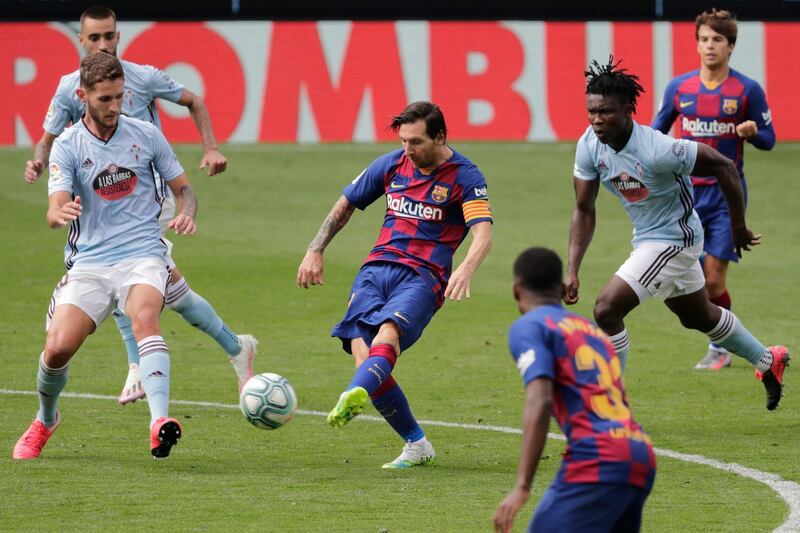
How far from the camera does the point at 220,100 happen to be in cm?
2438

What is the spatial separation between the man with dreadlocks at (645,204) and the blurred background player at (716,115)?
2243mm

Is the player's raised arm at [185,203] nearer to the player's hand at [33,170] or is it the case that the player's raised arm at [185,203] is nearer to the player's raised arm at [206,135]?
the player's raised arm at [206,135]

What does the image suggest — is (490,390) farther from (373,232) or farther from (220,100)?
(220,100)

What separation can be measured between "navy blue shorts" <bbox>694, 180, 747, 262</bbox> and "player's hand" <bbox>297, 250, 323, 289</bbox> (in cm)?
418

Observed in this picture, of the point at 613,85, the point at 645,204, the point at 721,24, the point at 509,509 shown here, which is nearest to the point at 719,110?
the point at 721,24

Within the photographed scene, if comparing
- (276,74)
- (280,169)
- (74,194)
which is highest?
(74,194)

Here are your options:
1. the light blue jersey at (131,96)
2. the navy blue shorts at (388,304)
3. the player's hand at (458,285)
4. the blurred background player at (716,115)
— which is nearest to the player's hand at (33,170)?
the light blue jersey at (131,96)

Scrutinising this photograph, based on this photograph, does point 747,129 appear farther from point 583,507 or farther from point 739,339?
point 583,507

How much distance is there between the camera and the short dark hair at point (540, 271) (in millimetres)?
5250

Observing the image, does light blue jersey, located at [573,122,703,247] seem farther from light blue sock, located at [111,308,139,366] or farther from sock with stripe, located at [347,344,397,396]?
light blue sock, located at [111,308,139,366]

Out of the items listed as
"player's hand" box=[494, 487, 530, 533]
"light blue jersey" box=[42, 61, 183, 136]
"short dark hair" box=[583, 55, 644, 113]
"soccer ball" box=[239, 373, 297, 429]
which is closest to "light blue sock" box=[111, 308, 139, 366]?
"light blue jersey" box=[42, 61, 183, 136]

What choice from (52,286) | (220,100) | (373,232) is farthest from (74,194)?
(220,100)

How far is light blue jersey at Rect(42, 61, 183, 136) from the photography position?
32.4 ft

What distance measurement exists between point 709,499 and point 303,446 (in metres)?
2.59
